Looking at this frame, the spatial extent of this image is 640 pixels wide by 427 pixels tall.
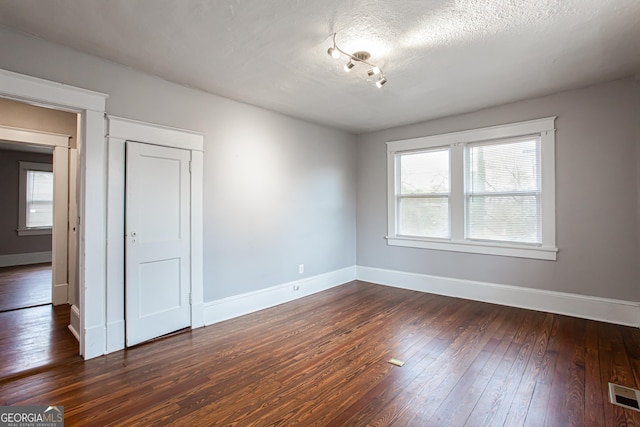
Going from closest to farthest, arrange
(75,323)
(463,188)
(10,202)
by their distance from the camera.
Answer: (75,323) < (463,188) < (10,202)

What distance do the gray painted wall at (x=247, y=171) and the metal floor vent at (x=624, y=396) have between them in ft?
11.2

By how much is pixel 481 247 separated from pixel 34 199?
9.49 meters

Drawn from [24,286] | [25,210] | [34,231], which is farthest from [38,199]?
[24,286]

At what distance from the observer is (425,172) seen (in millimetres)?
4863

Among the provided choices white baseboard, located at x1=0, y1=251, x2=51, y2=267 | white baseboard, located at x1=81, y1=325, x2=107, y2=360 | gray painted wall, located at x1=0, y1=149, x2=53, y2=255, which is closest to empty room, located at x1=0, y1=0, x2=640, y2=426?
white baseboard, located at x1=81, y1=325, x2=107, y2=360

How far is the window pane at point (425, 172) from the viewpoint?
466 centimetres

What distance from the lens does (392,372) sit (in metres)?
2.45

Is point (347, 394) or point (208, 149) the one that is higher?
point (208, 149)

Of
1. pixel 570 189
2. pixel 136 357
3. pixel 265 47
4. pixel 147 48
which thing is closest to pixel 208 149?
pixel 147 48

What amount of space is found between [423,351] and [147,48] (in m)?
3.58

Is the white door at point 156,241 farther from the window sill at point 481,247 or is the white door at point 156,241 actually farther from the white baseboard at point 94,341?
the window sill at point 481,247

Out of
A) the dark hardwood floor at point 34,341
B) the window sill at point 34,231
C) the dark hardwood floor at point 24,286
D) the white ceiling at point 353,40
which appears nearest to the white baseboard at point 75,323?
the dark hardwood floor at point 34,341

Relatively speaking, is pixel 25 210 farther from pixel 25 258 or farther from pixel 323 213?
pixel 323 213

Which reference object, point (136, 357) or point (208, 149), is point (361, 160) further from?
point (136, 357)
